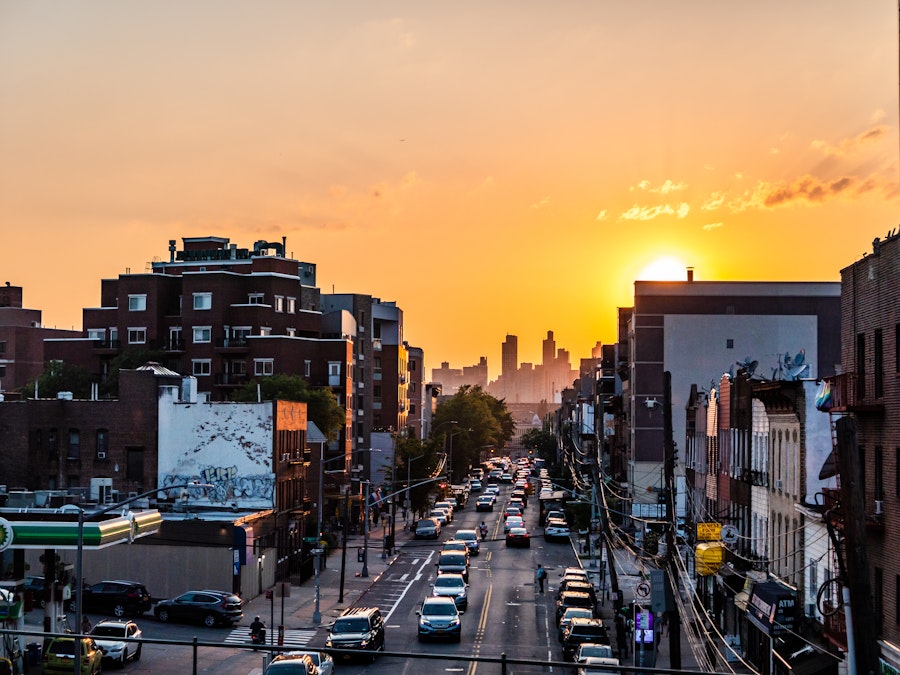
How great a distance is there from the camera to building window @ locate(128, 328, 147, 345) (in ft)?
401

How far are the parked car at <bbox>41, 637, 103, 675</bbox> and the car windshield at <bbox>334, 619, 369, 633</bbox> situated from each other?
1076 centimetres

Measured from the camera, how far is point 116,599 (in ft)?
211

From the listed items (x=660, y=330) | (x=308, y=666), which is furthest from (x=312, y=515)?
(x=308, y=666)

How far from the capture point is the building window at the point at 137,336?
401ft

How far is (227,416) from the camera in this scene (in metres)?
79.1

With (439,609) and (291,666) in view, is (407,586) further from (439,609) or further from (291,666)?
(291,666)

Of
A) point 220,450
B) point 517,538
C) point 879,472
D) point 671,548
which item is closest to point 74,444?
point 220,450

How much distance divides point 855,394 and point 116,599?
41.2m

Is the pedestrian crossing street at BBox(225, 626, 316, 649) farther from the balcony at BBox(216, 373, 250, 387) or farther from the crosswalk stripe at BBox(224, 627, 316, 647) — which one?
the balcony at BBox(216, 373, 250, 387)

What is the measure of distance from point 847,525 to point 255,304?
4180 inches

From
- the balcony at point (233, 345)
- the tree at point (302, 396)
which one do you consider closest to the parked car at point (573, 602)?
the tree at point (302, 396)

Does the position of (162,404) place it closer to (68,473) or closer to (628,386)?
(68,473)

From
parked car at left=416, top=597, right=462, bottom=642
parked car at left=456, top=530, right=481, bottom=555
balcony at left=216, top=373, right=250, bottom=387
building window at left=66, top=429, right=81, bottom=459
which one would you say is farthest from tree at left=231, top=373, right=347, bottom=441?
parked car at left=416, top=597, right=462, bottom=642

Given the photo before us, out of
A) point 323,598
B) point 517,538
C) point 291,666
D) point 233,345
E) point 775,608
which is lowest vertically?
point 323,598
